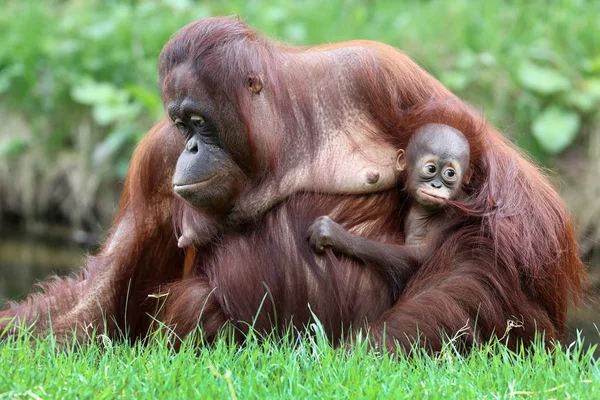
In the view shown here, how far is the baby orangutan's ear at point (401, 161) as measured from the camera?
384 cm

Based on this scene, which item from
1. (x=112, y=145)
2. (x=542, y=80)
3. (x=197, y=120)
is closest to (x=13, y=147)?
(x=112, y=145)

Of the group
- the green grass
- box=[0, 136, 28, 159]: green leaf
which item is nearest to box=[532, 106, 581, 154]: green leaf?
the green grass

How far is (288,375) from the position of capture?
9.75 feet

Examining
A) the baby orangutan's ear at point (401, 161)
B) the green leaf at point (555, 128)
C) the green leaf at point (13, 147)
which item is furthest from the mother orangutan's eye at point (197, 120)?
the green leaf at point (13, 147)

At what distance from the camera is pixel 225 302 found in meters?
3.78

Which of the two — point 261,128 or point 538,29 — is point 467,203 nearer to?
point 261,128

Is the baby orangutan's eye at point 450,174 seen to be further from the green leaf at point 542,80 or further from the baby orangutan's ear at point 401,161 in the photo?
the green leaf at point 542,80

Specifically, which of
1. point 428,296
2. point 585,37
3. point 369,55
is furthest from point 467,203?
point 585,37

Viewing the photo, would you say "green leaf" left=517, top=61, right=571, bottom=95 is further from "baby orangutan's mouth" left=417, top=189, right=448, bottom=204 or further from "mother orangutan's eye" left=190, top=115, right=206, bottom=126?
"mother orangutan's eye" left=190, top=115, right=206, bottom=126

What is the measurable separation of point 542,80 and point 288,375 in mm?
5211

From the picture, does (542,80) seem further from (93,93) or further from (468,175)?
(468,175)

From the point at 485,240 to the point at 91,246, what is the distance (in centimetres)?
506


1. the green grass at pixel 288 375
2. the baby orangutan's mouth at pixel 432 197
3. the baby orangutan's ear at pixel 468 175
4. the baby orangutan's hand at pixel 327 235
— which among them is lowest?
the green grass at pixel 288 375

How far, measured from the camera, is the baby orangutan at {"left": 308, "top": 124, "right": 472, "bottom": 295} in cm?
369
